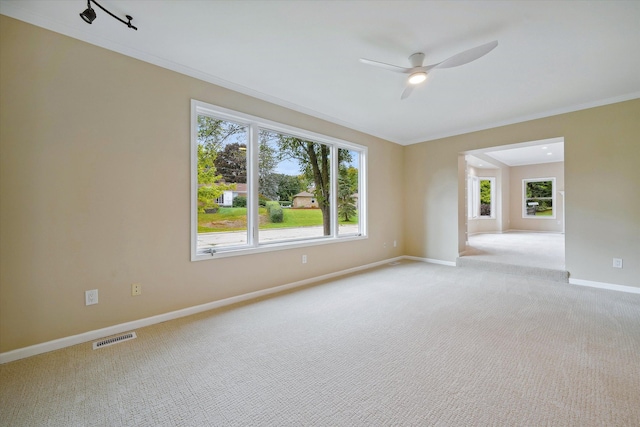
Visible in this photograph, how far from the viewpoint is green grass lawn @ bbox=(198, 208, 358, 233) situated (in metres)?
3.06

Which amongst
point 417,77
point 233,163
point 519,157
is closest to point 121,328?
point 233,163

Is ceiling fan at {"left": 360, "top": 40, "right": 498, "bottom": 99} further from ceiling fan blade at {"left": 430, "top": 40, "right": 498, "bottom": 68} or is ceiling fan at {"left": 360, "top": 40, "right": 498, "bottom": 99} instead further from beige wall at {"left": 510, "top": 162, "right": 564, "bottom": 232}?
beige wall at {"left": 510, "top": 162, "right": 564, "bottom": 232}

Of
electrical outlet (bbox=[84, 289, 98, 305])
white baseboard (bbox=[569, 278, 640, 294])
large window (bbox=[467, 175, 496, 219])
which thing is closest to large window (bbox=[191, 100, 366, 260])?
electrical outlet (bbox=[84, 289, 98, 305])

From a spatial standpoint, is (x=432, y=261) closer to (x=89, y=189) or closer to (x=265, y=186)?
(x=265, y=186)

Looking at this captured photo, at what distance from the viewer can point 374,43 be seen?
7.73 feet

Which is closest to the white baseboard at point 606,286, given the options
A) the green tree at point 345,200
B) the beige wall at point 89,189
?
the green tree at point 345,200

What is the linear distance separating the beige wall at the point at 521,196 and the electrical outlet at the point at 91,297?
1196cm

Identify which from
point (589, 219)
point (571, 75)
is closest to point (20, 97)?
point (571, 75)

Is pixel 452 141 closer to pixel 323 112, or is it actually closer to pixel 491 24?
pixel 323 112

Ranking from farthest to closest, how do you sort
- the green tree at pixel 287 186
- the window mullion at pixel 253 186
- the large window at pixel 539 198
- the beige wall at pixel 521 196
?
the large window at pixel 539 198
the beige wall at pixel 521 196
the green tree at pixel 287 186
the window mullion at pixel 253 186

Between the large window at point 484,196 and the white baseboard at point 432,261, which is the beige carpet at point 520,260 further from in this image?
the large window at point 484,196

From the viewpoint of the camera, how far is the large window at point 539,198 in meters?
9.25

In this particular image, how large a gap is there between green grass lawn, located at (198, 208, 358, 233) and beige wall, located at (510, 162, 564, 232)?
9.45 metres

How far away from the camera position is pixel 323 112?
160 inches
